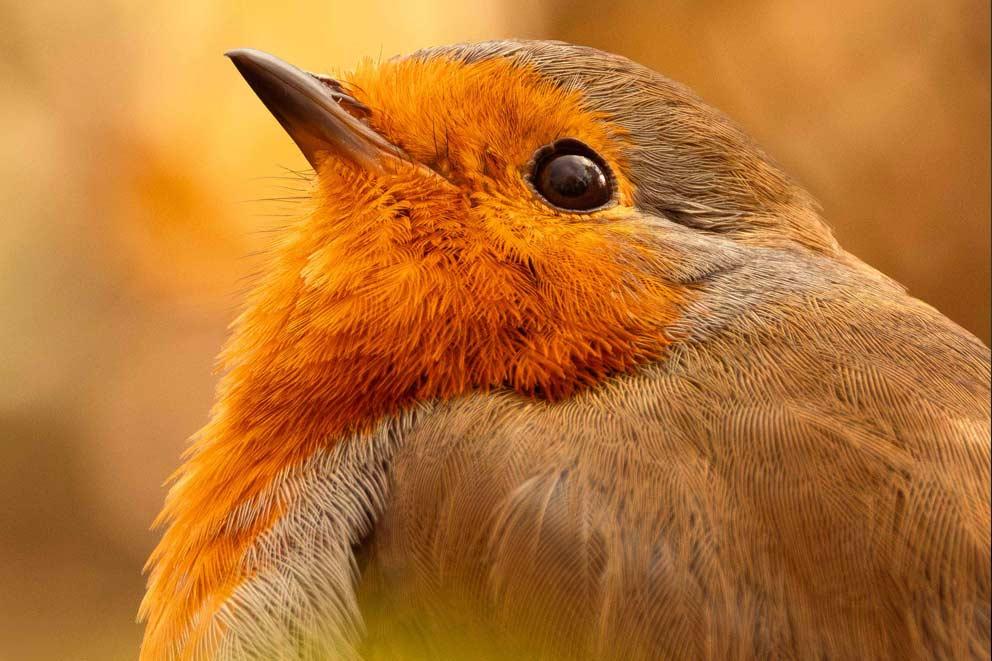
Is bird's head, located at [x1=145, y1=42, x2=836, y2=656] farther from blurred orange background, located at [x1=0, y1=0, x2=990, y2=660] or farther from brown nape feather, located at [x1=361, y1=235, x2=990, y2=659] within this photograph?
blurred orange background, located at [x1=0, y1=0, x2=990, y2=660]

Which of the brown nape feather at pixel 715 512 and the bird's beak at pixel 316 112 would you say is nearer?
the brown nape feather at pixel 715 512

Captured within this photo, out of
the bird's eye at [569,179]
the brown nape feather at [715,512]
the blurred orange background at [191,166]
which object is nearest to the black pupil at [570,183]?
the bird's eye at [569,179]

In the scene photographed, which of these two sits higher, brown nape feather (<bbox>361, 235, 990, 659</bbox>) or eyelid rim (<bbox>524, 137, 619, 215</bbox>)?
Answer: eyelid rim (<bbox>524, 137, 619, 215</bbox>)

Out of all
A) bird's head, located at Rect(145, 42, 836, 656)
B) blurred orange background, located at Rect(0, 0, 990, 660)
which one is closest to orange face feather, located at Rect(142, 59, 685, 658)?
bird's head, located at Rect(145, 42, 836, 656)

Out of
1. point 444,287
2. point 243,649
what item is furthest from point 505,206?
point 243,649

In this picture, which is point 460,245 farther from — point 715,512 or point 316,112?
point 715,512

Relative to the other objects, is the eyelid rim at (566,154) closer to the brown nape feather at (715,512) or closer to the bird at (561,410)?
the bird at (561,410)

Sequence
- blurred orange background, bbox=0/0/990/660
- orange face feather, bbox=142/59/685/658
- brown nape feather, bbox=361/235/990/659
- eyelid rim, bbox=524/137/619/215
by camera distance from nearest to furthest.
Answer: brown nape feather, bbox=361/235/990/659 < orange face feather, bbox=142/59/685/658 < eyelid rim, bbox=524/137/619/215 < blurred orange background, bbox=0/0/990/660

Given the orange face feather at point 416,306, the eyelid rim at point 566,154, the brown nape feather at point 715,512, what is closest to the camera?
the brown nape feather at point 715,512

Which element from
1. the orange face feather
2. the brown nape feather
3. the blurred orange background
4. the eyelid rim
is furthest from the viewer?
the blurred orange background
